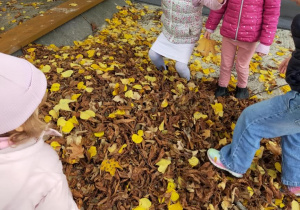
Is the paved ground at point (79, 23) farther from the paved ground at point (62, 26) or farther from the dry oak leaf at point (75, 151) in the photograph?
the dry oak leaf at point (75, 151)

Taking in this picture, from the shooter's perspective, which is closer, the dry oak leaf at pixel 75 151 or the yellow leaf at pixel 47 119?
the dry oak leaf at pixel 75 151

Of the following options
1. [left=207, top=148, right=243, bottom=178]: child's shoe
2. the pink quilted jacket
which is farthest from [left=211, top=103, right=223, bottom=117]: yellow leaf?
the pink quilted jacket

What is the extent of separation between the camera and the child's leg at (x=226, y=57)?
2.53 meters

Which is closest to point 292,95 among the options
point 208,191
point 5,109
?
point 208,191

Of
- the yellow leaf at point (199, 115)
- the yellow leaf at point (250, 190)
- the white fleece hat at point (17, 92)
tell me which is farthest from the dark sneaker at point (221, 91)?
the white fleece hat at point (17, 92)

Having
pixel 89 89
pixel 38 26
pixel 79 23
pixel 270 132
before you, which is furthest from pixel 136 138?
pixel 79 23

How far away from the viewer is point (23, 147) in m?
1.00

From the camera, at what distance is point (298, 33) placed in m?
1.39

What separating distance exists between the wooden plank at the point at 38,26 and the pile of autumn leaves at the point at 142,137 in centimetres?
16

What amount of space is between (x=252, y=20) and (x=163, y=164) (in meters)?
1.39

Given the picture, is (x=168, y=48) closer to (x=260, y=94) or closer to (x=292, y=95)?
(x=260, y=94)

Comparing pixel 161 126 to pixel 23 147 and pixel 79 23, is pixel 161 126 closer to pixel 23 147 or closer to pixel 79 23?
pixel 23 147

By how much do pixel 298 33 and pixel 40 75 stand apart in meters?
1.27

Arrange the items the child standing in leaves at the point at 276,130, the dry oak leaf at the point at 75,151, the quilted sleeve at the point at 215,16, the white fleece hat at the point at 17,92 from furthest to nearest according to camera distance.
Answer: the quilted sleeve at the point at 215,16
the dry oak leaf at the point at 75,151
the child standing in leaves at the point at 276,130
the white fleece hat at the point at 17,92
